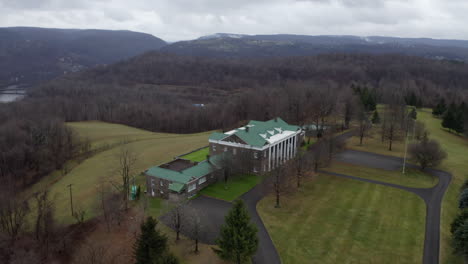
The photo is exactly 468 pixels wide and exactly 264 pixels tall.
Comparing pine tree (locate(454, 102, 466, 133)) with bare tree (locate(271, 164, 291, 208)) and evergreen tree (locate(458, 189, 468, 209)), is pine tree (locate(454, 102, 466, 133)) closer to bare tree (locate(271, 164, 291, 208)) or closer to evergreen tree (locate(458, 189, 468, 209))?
evergreen tree (locate(458, 189, 468, 209))

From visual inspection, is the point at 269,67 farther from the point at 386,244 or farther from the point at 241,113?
the point at 386,244

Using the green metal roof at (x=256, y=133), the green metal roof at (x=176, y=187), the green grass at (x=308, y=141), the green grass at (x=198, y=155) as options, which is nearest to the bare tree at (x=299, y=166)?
the green metal roof at (x=256, y=133)

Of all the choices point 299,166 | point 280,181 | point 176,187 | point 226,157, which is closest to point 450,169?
point 299,166

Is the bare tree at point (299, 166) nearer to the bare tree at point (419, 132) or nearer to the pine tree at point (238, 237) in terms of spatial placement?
the pine tree at point (238, 237)

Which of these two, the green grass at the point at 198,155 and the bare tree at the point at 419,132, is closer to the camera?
the green grass at the point at 198,155

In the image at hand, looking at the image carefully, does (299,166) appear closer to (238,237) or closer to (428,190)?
(428,190)

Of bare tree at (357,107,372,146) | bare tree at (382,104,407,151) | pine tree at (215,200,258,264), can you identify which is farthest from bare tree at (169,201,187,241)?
bare tree at (382,104,407,151)
